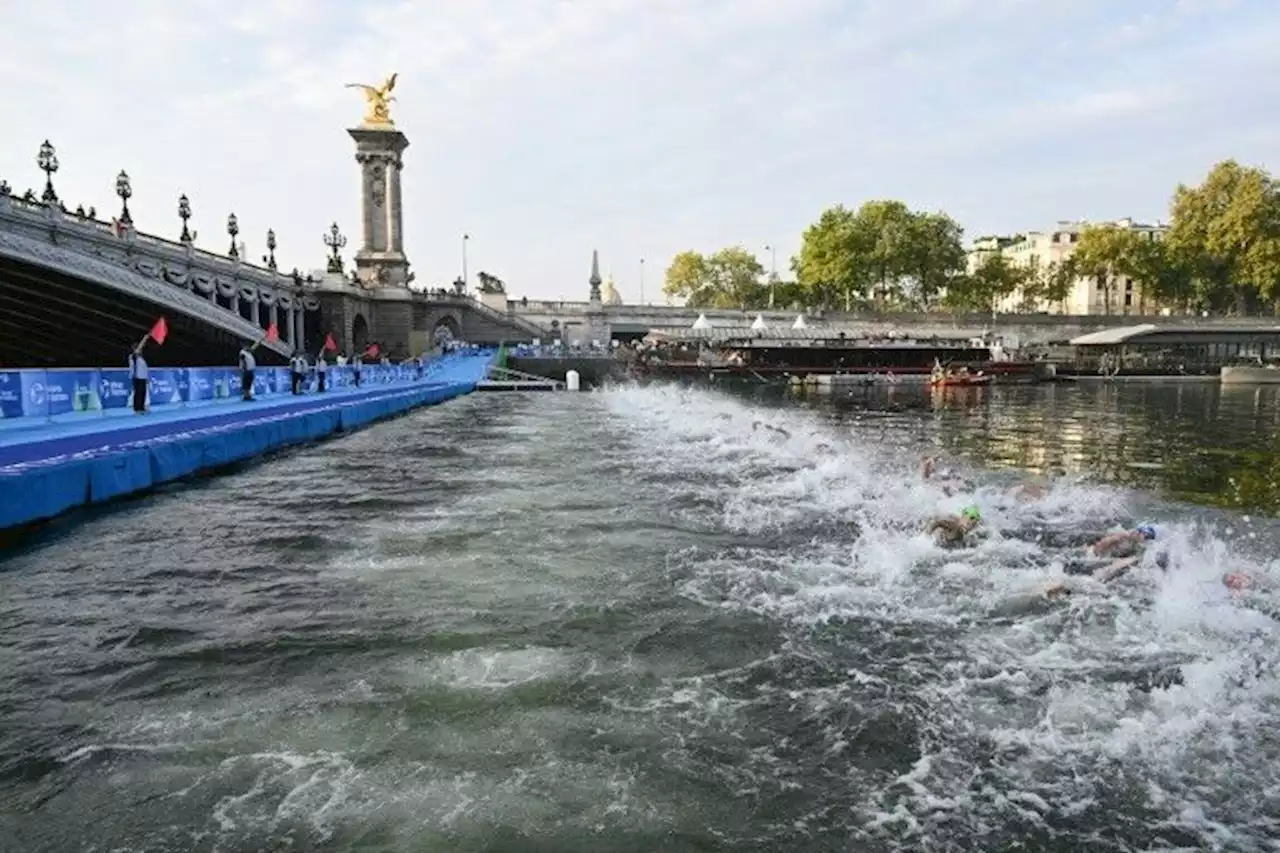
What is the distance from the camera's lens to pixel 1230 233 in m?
96.0

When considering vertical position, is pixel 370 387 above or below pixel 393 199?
below

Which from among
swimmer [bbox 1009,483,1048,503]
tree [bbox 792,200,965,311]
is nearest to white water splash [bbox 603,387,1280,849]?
swimmer [bbox 1009,483,1048,503]

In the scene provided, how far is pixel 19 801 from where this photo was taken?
5.11 meters

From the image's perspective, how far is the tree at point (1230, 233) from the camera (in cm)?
9444

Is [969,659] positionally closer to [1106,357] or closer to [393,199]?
[393,199]

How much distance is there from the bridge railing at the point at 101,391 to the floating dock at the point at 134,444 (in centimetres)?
25

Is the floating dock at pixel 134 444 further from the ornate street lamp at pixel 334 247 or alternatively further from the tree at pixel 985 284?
the tree at pixel 985 284

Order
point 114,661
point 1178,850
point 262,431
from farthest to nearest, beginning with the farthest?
point 262,431 < point 114,661 < point 1178,850

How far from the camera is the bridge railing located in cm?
1881

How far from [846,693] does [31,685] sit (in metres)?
6.33

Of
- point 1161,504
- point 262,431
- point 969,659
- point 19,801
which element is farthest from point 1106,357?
point 19,801

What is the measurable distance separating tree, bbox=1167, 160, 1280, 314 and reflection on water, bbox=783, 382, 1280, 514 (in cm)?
4819

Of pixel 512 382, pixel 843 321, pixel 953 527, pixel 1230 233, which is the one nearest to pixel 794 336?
pixel 843 321

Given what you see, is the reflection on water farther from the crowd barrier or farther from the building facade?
the building facade
